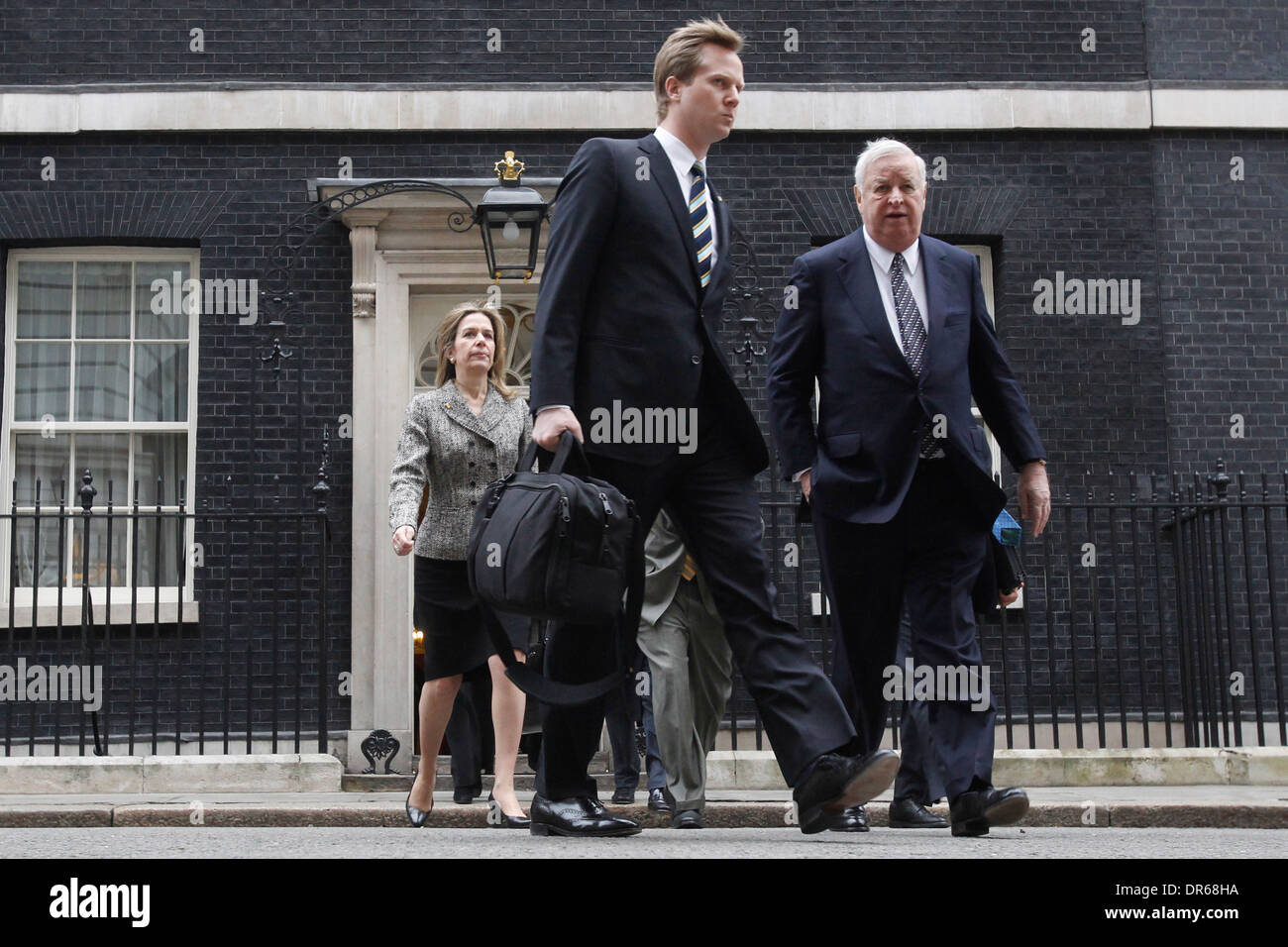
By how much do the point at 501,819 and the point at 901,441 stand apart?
2.36 metres

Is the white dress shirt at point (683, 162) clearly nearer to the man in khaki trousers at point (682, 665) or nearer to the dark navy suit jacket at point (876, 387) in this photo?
the dark navy suit jacket at point (876, 387)

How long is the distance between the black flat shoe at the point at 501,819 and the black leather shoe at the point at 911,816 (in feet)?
4.47

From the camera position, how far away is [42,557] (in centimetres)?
1124

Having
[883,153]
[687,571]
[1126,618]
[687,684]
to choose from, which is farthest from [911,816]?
[1126,618]

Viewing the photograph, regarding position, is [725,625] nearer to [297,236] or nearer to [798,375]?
[798,375]

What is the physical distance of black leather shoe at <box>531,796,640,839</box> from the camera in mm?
4922

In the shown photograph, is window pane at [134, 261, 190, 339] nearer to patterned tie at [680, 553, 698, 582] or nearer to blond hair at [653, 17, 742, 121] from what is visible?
patterned tie at [680, 553, 698, 582]

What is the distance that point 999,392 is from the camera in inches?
219

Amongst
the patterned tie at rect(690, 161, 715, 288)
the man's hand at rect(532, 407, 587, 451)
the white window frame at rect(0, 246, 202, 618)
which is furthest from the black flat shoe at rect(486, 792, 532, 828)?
the white window frame at rect(0, 246, 202, 618)

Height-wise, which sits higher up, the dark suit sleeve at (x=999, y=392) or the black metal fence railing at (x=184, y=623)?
the dark suit sleeve at (x=999, y=392)

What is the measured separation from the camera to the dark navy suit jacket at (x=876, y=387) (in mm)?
5305

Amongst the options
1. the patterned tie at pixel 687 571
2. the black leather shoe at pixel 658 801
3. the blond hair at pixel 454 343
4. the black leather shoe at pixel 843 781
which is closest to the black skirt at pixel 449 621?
the patterned tie at pixel 687 571

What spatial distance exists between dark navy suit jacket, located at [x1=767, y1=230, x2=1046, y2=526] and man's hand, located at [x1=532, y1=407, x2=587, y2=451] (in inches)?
40.9
